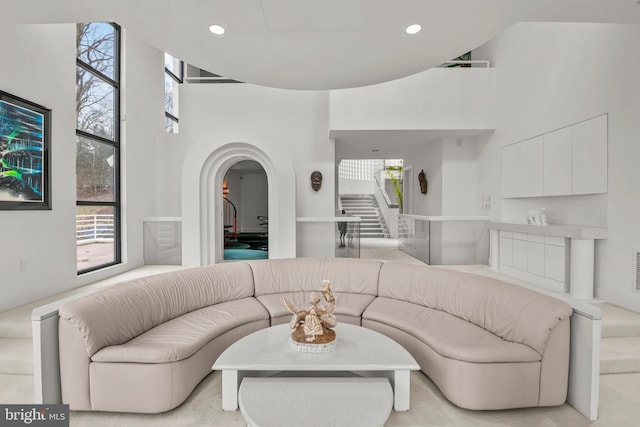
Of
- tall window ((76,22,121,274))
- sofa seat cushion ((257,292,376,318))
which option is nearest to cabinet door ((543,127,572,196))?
sofa seat cushion ((257,292,376,318))

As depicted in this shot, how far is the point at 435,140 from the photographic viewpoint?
7.05 m

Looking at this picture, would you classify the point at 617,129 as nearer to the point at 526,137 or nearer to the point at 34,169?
the point at 526,137

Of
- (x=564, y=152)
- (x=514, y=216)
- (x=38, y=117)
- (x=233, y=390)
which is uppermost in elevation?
(x=38, y=117)

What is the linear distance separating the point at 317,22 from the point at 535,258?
4405 millimetres

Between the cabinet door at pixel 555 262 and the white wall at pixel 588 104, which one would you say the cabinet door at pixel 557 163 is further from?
the cabinet door at pixel 555 262

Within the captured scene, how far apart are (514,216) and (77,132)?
7309mm

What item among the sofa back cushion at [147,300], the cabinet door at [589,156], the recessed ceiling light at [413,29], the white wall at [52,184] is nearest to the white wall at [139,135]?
the white wall at [52,184]

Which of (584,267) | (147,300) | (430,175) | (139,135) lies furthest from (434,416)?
(139,135)

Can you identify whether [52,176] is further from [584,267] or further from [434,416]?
[584,267]

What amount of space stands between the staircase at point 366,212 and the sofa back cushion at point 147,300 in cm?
774

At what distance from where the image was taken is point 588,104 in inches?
167

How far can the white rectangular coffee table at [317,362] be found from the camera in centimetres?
220

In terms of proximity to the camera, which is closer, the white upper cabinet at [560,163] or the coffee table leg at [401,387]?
the coffee table leg at [401,387]

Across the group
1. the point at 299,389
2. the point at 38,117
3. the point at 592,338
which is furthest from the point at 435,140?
the point at 38,117
